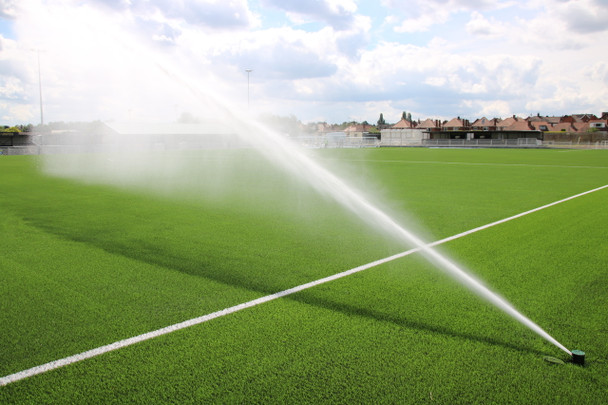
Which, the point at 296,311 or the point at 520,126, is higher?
the point at 520,126

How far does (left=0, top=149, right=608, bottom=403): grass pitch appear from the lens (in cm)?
305

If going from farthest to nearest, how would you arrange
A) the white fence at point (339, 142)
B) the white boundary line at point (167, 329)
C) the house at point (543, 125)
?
the house at point (543, 125) < the white fence at point (339, 142) < the white boundary line at point (167, 329)

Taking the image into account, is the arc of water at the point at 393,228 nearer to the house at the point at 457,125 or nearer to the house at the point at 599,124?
the house at the point at 457,125

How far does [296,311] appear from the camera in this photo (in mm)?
4281

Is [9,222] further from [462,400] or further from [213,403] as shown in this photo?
[462,400]

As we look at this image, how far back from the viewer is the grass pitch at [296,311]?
3055mm

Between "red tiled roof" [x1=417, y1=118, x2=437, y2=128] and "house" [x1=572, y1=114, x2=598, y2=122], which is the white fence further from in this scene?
"house" [x1=572, y1=114, x2=598, y2=122]

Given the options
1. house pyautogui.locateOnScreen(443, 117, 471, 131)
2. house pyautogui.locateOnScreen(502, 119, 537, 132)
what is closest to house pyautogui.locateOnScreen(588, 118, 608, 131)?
house pyautogui.locateOnScreen(502, 119, 537, 132)

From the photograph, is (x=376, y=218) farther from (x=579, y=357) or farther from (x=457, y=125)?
(x=457, y=125)

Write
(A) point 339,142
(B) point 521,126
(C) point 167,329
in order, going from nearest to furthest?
(C) point 167,329
(A) point 339,142
(B) point 521,126

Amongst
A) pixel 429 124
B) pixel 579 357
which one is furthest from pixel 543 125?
pixel 579 357

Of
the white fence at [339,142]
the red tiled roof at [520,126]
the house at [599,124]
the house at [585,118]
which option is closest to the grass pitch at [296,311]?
the white fence at [339,142]

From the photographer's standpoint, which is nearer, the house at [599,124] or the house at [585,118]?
the house at [599,124]

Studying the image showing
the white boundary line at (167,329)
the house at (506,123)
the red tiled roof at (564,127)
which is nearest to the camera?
the white boundary line at (167,329)
